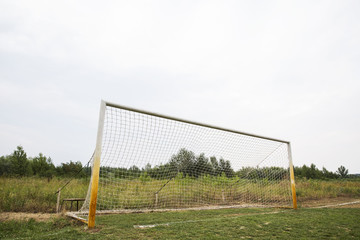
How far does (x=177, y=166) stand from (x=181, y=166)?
0.67 feet

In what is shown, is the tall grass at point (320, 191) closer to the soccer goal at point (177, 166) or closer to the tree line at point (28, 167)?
the soccer goal at point (177, 166)

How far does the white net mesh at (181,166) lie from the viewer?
→ 496cm

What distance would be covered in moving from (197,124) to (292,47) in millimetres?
9051

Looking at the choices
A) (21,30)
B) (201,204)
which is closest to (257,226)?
(201,204)

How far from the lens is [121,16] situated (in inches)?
369

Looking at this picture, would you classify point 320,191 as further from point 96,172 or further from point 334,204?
point 96,172

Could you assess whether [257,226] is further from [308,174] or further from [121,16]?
[308,174]

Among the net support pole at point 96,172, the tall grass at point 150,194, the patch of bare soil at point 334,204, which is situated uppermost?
the net support pole at point 96,172

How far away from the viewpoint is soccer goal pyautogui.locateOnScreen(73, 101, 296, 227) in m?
4.73

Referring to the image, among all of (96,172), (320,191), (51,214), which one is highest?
(96,172)

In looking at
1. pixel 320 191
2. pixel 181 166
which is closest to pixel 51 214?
pixel 181 166

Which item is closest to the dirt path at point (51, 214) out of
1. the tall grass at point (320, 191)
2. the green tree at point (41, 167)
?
the tall grass at point (320, 191)

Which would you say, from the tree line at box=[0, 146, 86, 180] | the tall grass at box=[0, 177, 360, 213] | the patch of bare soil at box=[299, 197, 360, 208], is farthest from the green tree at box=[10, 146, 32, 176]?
the patch of bare soil at box=[299, 197, 360, 208]

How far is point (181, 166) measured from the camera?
6293mm
